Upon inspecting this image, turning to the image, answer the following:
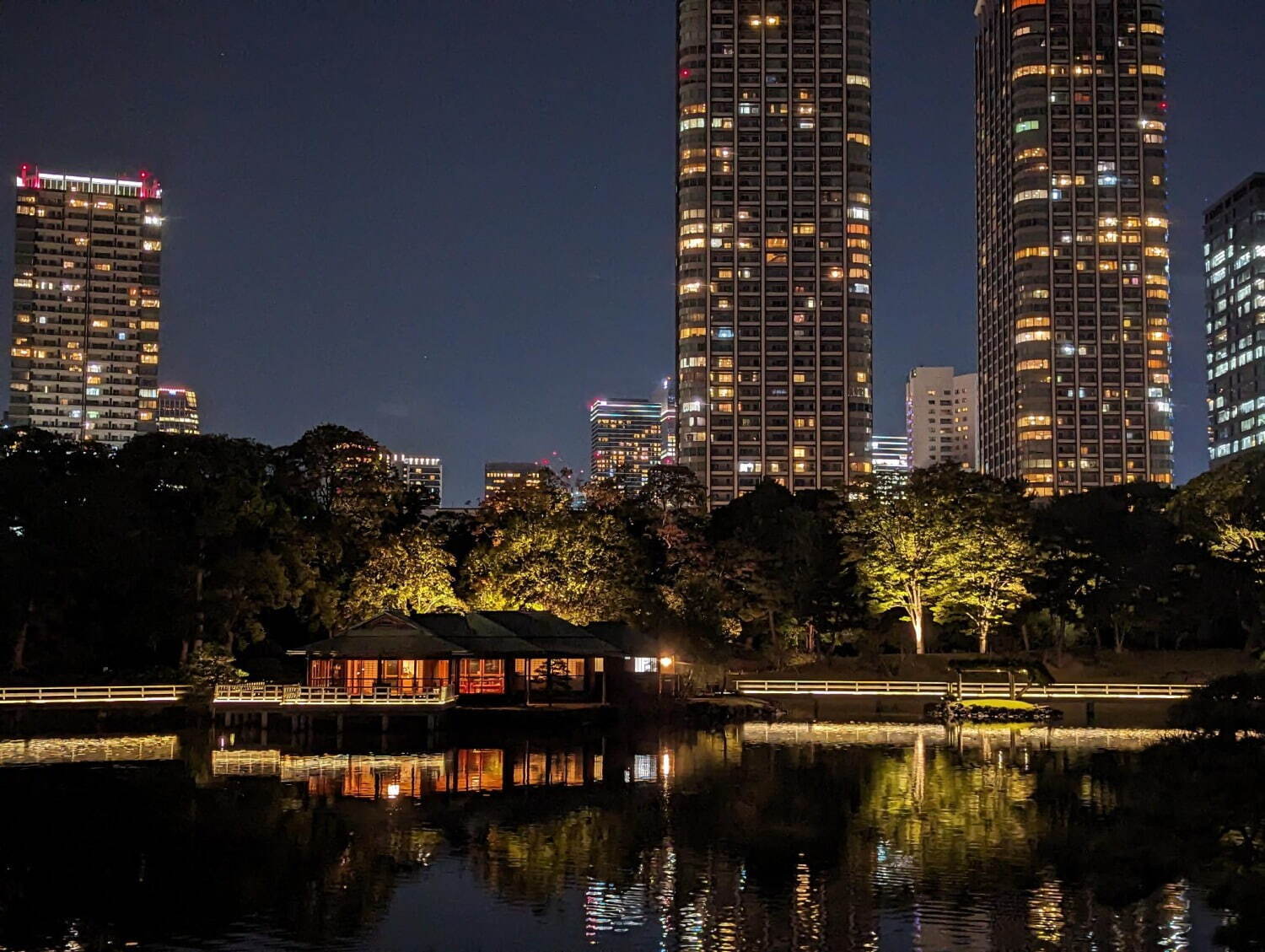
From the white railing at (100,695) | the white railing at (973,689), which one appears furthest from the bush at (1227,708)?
the white railing at (100,695)

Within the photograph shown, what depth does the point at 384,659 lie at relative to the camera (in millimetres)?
61031

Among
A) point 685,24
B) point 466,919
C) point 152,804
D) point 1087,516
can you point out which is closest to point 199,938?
point 466,919

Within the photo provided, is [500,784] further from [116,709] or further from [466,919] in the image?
[116,709]

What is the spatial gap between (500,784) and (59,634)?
1320 inches

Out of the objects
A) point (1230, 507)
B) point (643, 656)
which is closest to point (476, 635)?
point (643, 656)

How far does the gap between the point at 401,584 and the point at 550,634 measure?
37.0 feet

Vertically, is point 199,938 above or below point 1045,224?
below

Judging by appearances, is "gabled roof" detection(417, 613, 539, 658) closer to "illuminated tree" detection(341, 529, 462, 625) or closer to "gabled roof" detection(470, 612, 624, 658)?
"gabled roof" detection(470, 612, 624, 658)

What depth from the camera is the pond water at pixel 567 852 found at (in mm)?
24141

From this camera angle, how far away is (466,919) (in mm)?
25562

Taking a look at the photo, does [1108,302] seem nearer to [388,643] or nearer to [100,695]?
[388,643]

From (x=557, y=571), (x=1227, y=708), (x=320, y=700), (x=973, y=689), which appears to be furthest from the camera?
(x=557, y=571)

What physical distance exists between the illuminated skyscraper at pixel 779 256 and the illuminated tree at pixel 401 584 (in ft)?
377

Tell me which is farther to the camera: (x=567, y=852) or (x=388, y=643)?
(x=388, y=643)
